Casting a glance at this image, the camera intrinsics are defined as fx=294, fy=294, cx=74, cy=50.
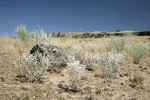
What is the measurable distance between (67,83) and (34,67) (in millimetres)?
1270

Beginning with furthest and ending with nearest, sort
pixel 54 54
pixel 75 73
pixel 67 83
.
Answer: pixel 54 54 < pixel 67 83 < pixel 75 73

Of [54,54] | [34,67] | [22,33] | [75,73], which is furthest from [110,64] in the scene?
[22,33]

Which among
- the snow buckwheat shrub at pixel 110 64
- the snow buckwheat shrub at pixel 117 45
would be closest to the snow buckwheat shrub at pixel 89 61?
the snow buckwheat shrub at pixel 110 64

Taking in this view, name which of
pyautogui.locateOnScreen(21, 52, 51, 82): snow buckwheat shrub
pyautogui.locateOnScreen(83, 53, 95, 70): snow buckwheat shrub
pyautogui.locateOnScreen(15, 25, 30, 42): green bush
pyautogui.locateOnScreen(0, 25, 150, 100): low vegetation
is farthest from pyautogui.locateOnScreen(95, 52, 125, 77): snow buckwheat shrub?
pyautogui.locateOnScreen(15, 25, 30, 42): green bush

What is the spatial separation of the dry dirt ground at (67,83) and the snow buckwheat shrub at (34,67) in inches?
11.8

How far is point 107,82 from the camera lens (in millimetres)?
10586

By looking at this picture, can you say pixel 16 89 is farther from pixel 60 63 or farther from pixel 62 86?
pixel 60 63

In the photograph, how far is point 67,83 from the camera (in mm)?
10148

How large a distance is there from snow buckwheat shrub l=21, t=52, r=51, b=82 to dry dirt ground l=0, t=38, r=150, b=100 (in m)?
0.30

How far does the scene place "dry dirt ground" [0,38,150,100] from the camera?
8.40 meters

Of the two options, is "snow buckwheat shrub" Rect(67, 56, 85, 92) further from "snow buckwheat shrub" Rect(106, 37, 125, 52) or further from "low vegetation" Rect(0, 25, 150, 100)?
"snow buckwheat shrub" Rect(106, 37, 125, 52)

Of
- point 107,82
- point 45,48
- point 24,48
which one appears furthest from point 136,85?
point 24,48

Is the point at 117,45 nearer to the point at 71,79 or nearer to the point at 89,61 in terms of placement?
the point at 89,61

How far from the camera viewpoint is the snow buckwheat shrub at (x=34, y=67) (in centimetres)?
973
